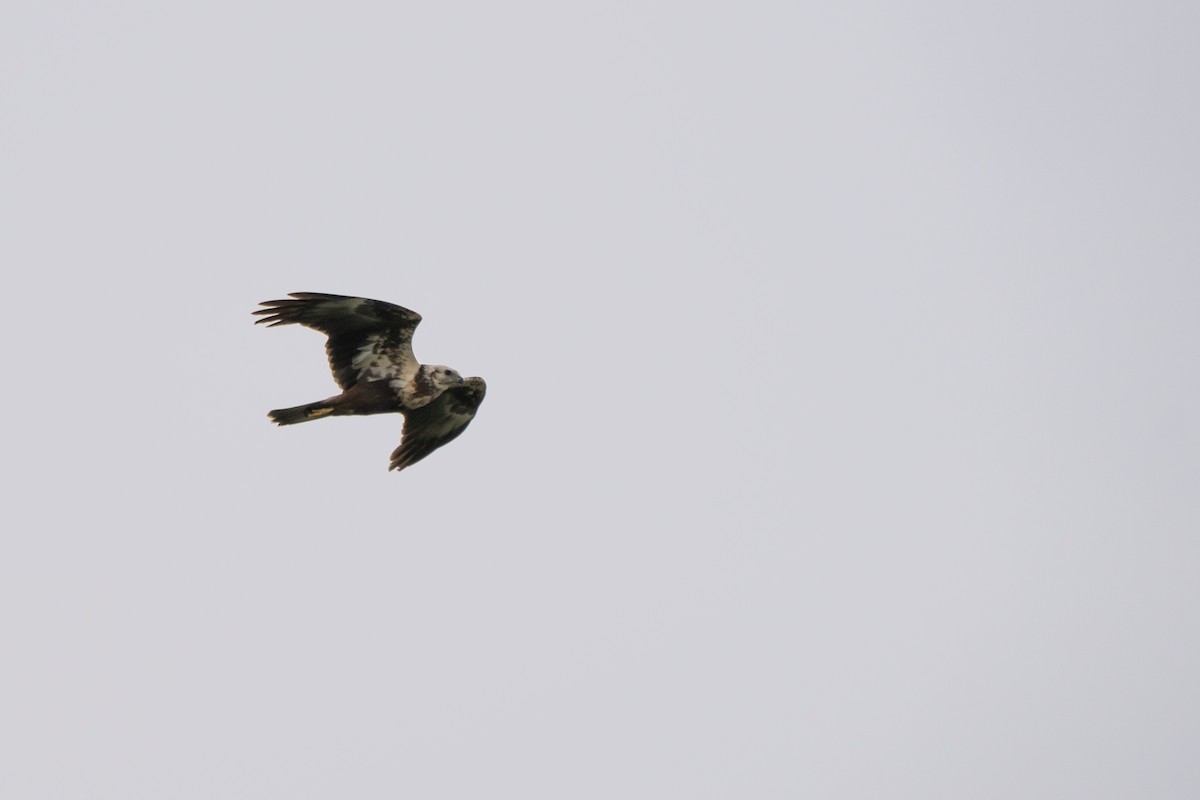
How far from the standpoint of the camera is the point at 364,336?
1644 cm

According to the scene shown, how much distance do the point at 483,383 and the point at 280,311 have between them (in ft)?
9.06

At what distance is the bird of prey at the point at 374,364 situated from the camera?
628 inches

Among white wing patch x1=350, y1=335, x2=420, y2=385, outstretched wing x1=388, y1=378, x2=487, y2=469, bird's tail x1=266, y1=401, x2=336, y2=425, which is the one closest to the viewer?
bird's tail x1=266, y1=401, x2=336, y2=425

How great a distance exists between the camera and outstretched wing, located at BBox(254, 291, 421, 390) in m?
16.1

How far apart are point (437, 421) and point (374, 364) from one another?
46.7 inches

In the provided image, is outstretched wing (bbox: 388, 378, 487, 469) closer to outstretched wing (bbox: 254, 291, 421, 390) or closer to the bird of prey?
the bird of prey

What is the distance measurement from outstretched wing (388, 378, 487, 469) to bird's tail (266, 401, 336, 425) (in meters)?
1.20

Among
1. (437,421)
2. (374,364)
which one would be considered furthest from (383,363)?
(437,421)

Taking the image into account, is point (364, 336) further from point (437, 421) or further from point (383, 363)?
point (437, 421)

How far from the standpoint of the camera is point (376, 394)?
1633cm

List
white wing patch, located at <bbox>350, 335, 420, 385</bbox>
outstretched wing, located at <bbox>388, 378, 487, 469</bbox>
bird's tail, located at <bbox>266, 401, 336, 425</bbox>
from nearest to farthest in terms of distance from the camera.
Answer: bird's tail, located at <bbox>266, 401, 336, 425</bbox> < white wing patch, located at <bbox>350, 335, 420, 385</bbox> < outstretched wing, located at <bbox>388, 378, 487, 469</bbox>

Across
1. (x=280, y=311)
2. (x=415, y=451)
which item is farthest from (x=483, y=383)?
(x=280, y=311)

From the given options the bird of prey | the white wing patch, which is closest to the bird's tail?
the bird of prey

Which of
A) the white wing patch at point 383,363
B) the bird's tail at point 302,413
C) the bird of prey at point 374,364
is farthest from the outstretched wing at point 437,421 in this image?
the bird's tail at point 302,413
